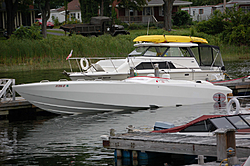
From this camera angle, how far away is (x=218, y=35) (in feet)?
142

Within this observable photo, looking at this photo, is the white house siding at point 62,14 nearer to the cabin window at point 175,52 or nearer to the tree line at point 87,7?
the tree line at point 87,7

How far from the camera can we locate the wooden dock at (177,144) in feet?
26.2

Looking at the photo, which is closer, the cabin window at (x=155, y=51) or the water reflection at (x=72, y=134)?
the water reflection at (x=72, y=134)

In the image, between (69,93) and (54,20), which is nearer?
(69,93)

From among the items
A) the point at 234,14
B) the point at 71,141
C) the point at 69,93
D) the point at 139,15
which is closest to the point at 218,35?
the point at 234,14

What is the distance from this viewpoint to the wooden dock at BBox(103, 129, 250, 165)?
799cm

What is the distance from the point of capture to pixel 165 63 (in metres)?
19.1

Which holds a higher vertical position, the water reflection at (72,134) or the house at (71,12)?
the house at (71,12)

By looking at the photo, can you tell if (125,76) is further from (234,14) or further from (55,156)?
(234,14)

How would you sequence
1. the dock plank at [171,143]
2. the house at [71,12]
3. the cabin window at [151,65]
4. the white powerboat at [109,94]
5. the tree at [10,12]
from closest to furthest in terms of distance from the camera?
the dock plank at [171,143] < the white powerboat at [109,94] < the cabin window at [151,65] < the tree at [10,12] < the house at [71,12]

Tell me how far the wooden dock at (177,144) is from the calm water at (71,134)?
2.35ft

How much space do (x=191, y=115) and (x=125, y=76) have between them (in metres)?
4.05

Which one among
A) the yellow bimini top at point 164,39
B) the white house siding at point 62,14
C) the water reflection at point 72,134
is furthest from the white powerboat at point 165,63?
the white house siding at point 62,14

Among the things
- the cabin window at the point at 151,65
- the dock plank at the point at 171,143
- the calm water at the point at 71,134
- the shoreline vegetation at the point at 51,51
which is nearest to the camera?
the dock plank at the point at 171,143
